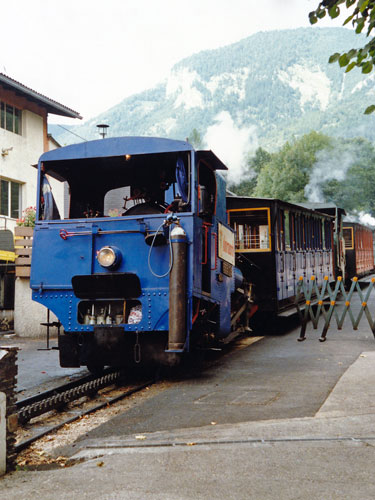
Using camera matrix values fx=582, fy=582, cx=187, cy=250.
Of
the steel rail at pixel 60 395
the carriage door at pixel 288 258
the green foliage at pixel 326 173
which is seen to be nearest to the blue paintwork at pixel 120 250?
the steel rail at pixel 60 395

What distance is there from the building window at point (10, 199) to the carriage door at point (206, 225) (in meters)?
12.4

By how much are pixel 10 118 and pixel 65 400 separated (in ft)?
49.9

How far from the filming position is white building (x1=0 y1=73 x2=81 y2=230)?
19391 mm

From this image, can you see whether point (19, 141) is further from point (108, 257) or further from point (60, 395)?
point (60, 395)

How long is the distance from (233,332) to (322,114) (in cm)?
19076

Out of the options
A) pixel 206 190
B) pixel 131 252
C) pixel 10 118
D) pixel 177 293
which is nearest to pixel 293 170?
pixel 10 118

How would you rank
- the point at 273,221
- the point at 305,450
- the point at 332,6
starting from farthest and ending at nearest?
1. the point at 273,221
2. the point at 332,6
3. the point at 305,450

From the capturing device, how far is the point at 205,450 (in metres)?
4.79

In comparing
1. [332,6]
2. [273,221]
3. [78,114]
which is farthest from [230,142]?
[332,6]

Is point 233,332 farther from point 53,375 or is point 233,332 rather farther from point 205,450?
point 205,450

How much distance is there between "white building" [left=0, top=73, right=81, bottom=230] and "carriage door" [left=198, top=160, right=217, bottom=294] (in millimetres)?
11416

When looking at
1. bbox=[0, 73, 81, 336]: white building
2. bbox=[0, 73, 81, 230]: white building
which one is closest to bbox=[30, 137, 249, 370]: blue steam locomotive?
bbox=[0, 73, 81, 336]: white building

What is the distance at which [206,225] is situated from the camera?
27.6 feet

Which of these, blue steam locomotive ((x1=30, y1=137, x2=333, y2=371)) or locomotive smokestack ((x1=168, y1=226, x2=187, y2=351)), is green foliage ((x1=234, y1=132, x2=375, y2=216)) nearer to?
blue steam locomotive ((x1=30, y1=137, x2=333, y2=371))
